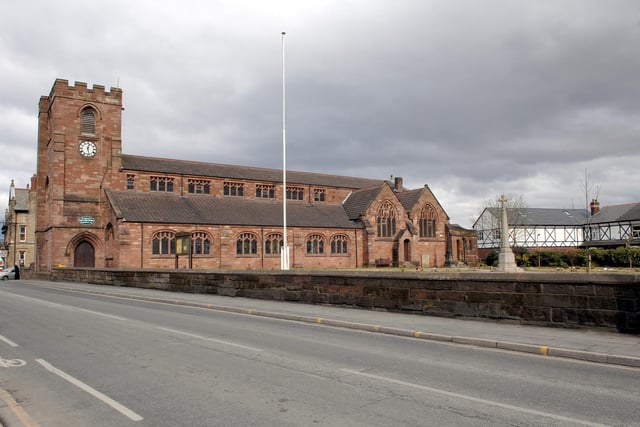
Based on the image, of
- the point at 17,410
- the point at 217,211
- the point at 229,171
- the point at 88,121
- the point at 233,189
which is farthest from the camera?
the point at 229,171

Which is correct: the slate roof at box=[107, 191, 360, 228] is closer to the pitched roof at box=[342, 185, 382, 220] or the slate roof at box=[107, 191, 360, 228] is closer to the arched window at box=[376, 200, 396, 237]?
the pitched roof at box=[342, 185, 382, 220]

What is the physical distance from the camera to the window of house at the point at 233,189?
5184cm

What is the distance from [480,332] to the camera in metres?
11.2

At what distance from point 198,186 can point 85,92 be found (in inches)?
535

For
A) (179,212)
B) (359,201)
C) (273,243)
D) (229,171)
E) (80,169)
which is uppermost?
(229,171)

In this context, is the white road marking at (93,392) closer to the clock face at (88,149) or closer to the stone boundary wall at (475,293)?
the stone boundary wall at (475,293)

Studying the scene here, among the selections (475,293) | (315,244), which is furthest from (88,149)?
(475,293)

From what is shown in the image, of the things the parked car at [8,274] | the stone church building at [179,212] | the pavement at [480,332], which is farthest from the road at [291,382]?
the parked car at [8,274]

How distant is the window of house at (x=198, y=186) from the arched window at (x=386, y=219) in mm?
18704

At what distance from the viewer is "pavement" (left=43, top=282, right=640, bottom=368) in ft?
29.7

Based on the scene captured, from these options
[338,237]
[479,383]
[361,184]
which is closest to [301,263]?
[338,237]

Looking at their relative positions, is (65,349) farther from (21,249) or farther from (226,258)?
(21,249)

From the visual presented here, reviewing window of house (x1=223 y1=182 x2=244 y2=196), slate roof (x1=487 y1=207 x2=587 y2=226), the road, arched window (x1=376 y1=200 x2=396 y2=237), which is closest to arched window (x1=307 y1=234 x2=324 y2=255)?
arched window (x1=376 y1=200 x2=396 y2=237)

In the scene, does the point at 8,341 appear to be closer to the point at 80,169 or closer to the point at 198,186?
the point at 80,169
